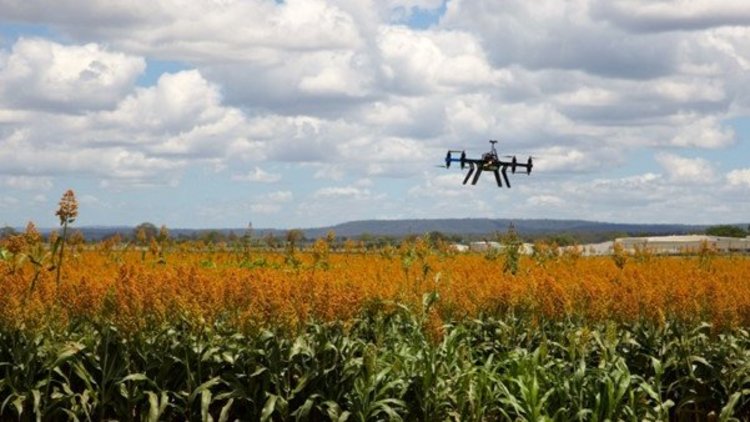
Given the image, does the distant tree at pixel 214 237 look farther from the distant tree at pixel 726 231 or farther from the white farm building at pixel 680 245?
the distant tree at pixel 726 231

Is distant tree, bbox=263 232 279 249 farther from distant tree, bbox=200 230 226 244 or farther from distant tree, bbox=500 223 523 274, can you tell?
distant tree, bbox=500 223 523 274

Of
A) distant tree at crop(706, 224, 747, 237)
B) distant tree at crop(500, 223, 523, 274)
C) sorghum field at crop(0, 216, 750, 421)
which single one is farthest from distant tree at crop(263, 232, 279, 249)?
distant tree at crop(706, 224, 747, 237)

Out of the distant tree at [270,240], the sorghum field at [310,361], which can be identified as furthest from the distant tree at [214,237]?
the sorghum field at [310,361]

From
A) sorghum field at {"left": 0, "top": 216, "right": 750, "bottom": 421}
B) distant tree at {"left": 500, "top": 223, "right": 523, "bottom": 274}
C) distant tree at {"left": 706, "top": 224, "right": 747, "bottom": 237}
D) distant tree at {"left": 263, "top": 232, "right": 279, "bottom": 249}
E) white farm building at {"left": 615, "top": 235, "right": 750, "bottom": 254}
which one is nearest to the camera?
sorghum field at {"left": 0, "top": 216, "right": 750, "bottom": 421}

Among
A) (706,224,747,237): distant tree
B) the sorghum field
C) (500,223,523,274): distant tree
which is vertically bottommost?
the sorghum field

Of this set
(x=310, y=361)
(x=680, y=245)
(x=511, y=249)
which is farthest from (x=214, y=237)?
(x=680, y=245)

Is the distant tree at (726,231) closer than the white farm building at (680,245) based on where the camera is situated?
No

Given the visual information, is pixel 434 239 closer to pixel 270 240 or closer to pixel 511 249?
pixel 270 240

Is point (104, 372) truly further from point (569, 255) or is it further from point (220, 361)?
point (569, 255)

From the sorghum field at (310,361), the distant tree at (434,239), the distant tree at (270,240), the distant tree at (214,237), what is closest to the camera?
the sorghum field at (310,361)
